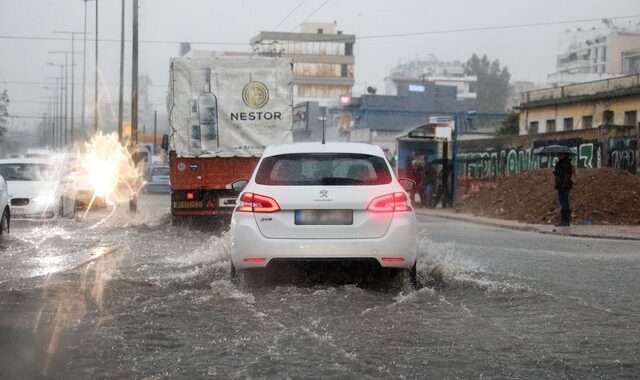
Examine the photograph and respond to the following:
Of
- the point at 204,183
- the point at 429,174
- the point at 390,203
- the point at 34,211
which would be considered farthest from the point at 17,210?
the point at 429,174

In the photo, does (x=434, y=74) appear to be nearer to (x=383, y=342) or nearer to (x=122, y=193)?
(x=122, y=193)

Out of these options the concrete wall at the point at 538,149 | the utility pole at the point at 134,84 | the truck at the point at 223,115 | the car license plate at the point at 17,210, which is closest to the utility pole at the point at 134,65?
the utility pole at the point at 134,84

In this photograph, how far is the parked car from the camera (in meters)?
46.2

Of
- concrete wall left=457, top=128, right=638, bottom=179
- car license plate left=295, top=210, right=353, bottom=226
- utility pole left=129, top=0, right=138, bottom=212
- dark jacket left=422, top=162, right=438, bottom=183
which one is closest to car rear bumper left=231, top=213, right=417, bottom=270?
car license plate left=295, top=210, right=353, bottom=226

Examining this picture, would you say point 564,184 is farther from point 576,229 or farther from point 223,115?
point 223,115

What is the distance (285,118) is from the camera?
20.1 m

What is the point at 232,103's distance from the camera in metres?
20.0

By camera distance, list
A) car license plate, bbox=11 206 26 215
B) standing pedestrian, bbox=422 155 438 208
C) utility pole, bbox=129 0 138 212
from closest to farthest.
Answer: car license plate, bbox=11 206 26 215
utility pole, bbox=129 0 138 212
standing pedestrian, bbox=422 155 438 208

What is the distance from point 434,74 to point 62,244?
448 ft

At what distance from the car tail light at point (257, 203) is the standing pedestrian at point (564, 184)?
48.2 feet

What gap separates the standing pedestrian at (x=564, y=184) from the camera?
74.7ft

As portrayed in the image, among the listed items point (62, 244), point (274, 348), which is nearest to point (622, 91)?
point (62, 244)

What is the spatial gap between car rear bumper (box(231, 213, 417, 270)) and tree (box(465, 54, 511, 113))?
431 ft

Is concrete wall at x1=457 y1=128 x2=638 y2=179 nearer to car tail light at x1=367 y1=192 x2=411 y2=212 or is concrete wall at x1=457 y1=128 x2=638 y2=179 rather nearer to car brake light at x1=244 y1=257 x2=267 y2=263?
car tail light at x1=367 y1=192 x2=411 y2=212
